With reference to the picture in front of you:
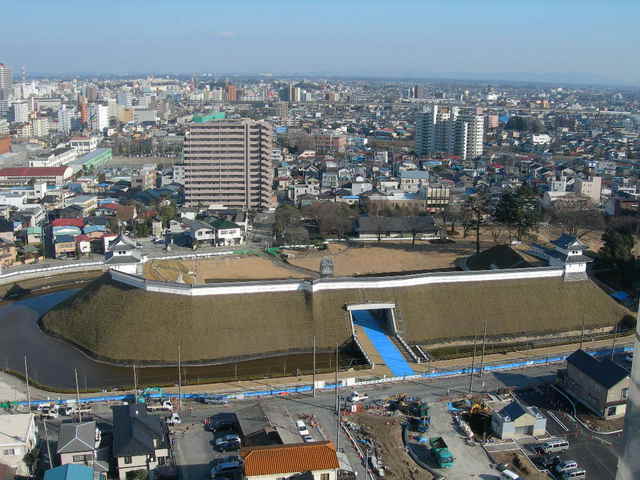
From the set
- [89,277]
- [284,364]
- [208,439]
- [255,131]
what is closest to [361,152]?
[255,131]

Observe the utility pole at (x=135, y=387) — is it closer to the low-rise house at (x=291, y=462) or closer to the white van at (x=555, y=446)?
the low-rise house at (x=291, y=462)

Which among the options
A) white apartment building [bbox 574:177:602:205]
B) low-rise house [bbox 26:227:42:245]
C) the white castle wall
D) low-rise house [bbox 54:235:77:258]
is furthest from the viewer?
white apartment building [bbox 574:177:602:205]

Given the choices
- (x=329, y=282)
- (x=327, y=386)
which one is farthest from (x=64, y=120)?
(x=327, y=386)

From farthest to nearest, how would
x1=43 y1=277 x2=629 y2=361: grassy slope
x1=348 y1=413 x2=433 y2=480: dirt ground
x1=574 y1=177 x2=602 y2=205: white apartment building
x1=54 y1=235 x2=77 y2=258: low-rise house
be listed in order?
x1=574 y1=177 x2=602 y2=205: white apartment building < x1=54 y1=235 x2=77 y2=258: low-rise house < x1=43 y1=277 x2=629 y2=361: grassy slope < x1=348 y1=413 x2=433 y2=480: dirt ground

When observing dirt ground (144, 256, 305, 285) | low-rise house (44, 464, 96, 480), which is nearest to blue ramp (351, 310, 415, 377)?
dirt ground (144, 256, 305, 285)

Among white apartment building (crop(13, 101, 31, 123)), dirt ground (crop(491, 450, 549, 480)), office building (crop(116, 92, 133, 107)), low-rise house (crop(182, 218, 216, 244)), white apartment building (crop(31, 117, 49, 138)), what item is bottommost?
dirt ground (crop(491, 450, 549, 480))

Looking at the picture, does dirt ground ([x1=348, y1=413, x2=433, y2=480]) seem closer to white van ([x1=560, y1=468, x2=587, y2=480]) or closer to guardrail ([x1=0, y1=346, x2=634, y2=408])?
guardrail ([x1=0, y1=346, x2=634, y2=408])

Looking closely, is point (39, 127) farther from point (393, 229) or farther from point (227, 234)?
point (393, 229)

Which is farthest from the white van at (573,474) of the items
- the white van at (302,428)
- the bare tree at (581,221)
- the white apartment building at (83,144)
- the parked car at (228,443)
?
the white apartment building at (83,144)
